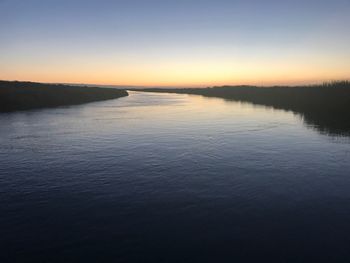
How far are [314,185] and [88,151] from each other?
1727 centimetres

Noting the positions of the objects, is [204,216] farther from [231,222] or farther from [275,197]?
[275,197]

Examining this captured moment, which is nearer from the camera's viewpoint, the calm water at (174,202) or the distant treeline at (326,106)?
the calm water at (174,202)

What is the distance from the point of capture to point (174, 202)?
13734 millimetres

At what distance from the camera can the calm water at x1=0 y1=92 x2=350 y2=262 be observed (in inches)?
396

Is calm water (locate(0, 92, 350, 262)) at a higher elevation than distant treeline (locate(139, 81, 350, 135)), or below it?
below

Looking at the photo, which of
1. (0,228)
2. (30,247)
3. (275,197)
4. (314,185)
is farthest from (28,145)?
(314,185)

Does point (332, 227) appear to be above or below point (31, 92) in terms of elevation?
below

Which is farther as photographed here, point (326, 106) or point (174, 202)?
point (326, 106)

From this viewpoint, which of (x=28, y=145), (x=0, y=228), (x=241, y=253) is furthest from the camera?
(x=28, y=145)

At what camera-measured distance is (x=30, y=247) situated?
10.1 meters

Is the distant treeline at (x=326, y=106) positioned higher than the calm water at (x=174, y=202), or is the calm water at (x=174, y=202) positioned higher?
the distant treeline at (x=326, y=106)

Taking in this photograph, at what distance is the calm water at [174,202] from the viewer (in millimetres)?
10047

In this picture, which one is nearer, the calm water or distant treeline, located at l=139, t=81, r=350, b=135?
the calm water

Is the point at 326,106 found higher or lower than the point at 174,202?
higher
